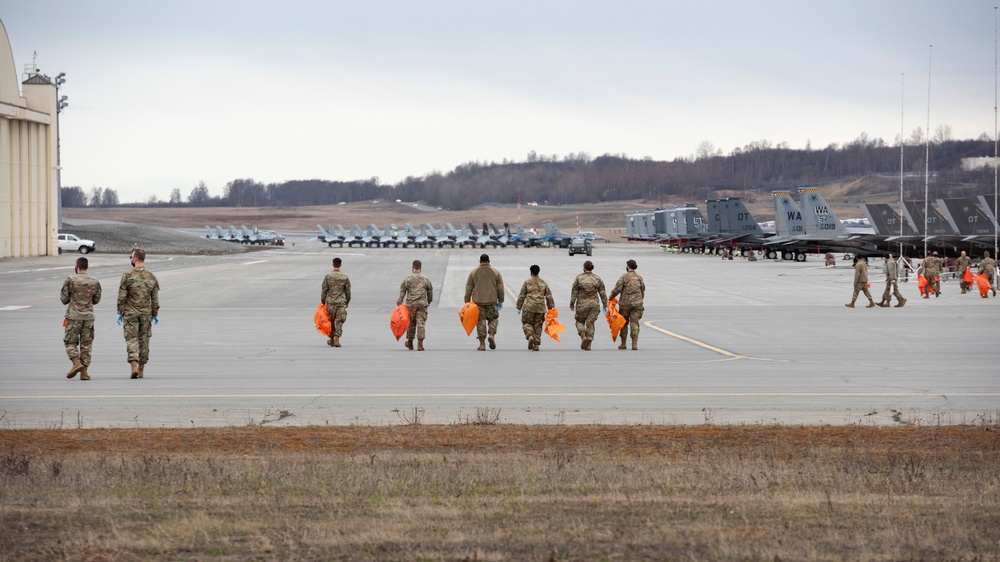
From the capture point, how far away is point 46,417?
12.5 m

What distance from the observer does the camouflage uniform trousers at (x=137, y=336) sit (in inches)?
622

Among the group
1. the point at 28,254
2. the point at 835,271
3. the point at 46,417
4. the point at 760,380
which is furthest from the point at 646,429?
the point at 28,254

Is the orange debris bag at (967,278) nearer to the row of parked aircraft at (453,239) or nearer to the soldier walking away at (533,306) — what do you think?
the soldier walking away at (533,306)

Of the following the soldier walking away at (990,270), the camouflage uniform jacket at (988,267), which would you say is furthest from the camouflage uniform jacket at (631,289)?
the camouflage uniform jacket at (988,267)

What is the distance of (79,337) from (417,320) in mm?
6493

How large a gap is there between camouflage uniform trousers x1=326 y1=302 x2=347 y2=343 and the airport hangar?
59570mm

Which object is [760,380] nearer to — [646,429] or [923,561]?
[646,429]

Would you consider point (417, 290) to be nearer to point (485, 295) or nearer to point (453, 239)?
point (485, 295)

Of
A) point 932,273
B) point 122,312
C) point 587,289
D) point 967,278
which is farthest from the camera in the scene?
point 967,278

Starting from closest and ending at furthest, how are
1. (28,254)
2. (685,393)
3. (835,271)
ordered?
(685,393) → (835,271) → (28,254)

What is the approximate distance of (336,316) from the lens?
20.8 meters

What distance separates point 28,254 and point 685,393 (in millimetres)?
72562

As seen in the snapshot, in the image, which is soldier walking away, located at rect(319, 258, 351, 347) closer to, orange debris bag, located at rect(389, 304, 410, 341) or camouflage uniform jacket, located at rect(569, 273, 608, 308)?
orange debris bag, located at rect(389, 304, 410, 341)

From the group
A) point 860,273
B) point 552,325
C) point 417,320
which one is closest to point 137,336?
point 417,320
